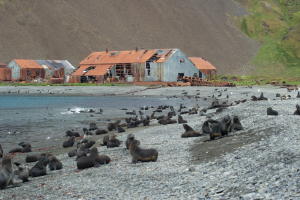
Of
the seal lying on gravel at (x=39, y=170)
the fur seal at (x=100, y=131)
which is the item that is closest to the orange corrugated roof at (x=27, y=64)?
the fur seal at (x=100, y=131)

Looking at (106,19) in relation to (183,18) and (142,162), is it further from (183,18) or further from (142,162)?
(142,162)

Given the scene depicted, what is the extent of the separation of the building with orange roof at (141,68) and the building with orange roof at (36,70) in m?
7.04

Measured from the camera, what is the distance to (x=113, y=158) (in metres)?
17.5

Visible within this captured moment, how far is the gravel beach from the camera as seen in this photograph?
34.5ft

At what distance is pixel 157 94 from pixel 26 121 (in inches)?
1404

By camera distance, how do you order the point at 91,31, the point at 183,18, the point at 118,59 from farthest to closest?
the point at 183,18 → the point at 91,31 → the point at 118,59

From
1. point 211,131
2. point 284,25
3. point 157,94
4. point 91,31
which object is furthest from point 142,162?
point 284,25

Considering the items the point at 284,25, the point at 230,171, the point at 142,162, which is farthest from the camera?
the point at 284,25

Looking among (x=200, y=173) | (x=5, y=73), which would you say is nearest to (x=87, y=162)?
(x=200, y=173)

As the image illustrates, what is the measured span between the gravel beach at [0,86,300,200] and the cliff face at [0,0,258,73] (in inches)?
4058

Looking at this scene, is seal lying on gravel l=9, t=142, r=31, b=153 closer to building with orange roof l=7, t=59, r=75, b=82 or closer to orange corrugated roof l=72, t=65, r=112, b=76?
orange corrugated roof l=72, t=65, r=112, b=76

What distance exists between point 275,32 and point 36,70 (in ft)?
267

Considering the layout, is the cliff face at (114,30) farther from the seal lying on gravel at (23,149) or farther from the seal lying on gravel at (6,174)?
the seal lying on gravel at (6,174)

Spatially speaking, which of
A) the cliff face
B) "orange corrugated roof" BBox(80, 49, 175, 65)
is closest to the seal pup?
"orange corrugated roof" BBox(80, 49, 175, 65)
